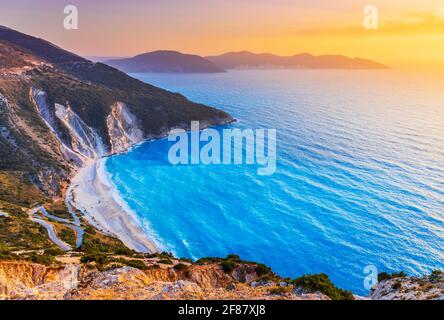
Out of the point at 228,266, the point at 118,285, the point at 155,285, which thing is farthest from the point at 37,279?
the point at 228,266

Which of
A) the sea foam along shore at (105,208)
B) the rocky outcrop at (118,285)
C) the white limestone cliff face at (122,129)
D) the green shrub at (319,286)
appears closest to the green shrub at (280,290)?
the rocky outcrop at (118,285)

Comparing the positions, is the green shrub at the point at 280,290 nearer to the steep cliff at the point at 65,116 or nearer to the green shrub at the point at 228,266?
the green shrub at the point at 228,266

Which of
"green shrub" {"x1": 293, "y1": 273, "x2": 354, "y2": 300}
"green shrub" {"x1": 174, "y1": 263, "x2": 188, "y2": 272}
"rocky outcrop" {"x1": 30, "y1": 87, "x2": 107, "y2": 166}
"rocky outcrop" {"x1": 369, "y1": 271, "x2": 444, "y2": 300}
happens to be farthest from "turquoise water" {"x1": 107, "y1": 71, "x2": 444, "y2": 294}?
"green shrub" {"x1": 293, "y1": 273, "x2": 354, "y2": 300}

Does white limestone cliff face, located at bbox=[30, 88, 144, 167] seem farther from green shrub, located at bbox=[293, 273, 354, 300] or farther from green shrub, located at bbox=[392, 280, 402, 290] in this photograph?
green shrub, located at bbox=[392, 280, 402, 290]

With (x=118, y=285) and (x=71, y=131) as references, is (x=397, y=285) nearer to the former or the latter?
(x=118, y=285)

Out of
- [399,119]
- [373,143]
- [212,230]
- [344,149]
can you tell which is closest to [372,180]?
[344,149]

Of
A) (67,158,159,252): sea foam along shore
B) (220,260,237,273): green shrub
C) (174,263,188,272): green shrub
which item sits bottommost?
(67,158,159,252): sea foam along shore
